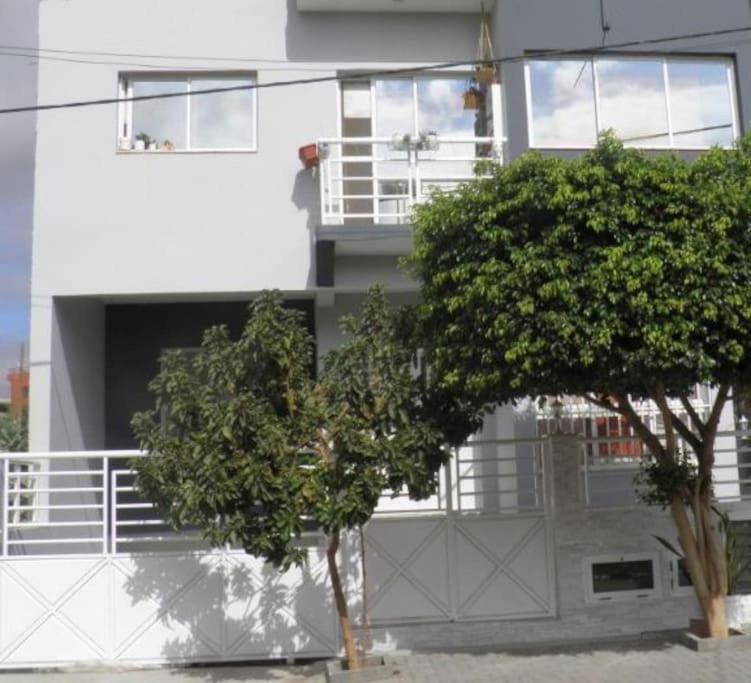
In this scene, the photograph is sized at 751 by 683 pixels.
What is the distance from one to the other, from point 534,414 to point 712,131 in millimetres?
4515

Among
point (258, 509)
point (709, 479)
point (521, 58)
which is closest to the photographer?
point (258, 509)

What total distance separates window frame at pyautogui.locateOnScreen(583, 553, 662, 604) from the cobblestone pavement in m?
0.44

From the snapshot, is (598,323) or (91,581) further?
(91,581)

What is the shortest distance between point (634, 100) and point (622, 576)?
20.6 ft

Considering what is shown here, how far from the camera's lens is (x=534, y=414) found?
38.4ft

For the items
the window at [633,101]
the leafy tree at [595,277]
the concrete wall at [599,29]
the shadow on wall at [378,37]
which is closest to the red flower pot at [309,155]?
the shadow on wall at [378,37]

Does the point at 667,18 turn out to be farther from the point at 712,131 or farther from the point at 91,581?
the point at 91,581

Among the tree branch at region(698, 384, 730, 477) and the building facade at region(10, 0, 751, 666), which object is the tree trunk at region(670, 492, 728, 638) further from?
the building facade at region(10, 0, 751, 666)

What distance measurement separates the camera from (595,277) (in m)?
7.73

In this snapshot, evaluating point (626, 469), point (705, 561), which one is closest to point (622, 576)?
point (705, 561)

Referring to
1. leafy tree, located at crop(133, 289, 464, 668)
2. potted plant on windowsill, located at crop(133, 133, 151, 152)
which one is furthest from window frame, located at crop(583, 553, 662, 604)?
potted plant on windowsill, located at crop(133, 133, 151, 152)

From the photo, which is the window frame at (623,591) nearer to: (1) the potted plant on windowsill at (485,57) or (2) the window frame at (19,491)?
(2) the window frame at (19,491)

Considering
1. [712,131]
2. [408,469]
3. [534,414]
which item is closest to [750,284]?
[408,469]

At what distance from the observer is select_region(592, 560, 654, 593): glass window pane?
31.8ft
